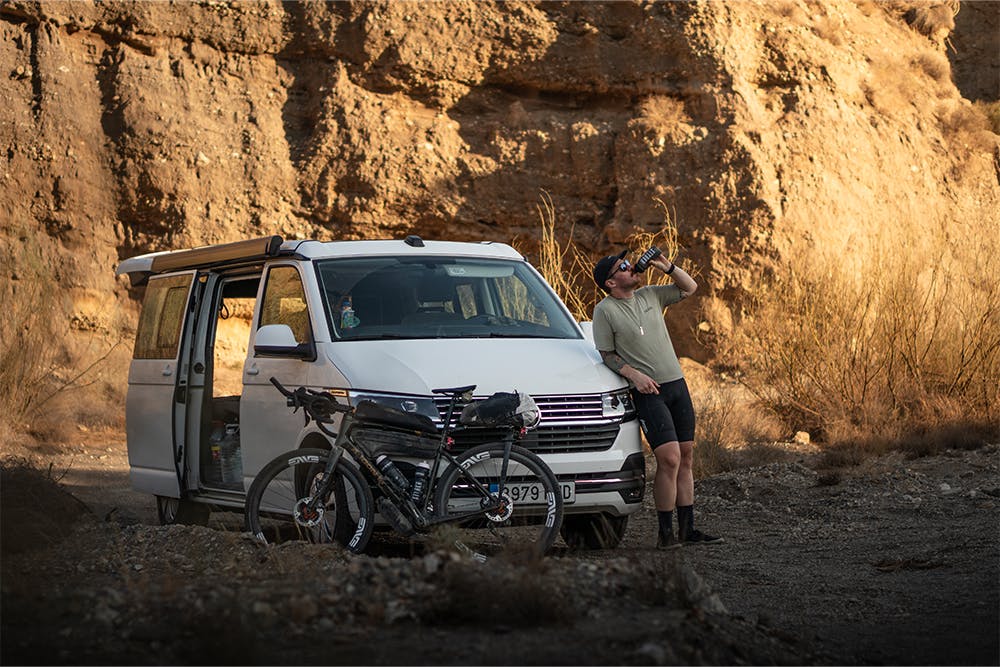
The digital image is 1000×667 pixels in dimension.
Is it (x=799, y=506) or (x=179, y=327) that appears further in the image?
(x=799, y=506)

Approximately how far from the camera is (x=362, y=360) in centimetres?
797

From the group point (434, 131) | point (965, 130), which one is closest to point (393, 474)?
point (434, 131)

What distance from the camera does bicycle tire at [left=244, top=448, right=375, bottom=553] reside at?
7492 millimetres

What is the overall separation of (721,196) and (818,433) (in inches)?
244

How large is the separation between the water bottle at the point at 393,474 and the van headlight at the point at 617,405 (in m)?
1.36

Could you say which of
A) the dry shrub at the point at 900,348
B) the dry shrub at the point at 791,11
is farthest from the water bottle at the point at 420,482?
the dry shrub at the point at 791,11

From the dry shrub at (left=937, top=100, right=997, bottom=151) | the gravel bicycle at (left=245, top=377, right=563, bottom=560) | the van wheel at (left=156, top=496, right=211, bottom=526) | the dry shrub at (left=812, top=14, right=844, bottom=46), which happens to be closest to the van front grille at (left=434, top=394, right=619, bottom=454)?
the gravel bicycle at (left=245, top=377, right=563, bottom=560)

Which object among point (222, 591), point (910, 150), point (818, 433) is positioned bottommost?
point (818, 433)

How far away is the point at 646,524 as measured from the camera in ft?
35.2

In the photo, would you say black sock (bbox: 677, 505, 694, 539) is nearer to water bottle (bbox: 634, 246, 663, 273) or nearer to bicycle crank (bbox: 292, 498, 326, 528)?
water bottle (bbox: 634, 246, 663, 273)

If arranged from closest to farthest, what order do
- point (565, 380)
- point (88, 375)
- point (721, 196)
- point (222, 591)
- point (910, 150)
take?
1. point (222, 591)
2. point (565, 380)
3. point (88, 375)
4. point (721, 196)
5. point (910, 150)

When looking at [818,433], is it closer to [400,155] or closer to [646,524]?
[646,524]

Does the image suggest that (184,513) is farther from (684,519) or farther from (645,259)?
(645,259)

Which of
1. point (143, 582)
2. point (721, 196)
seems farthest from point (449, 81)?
point (143, 582)
